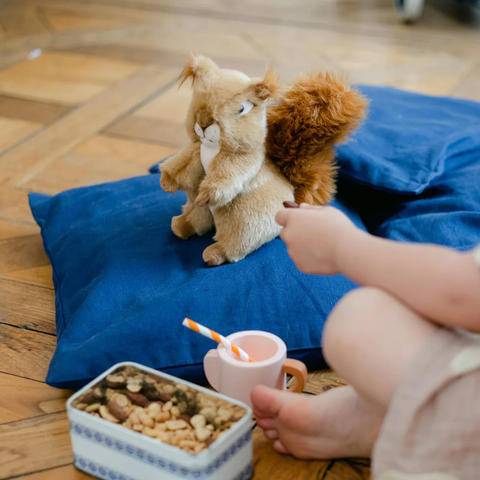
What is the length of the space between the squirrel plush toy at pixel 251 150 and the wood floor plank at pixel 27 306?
24 cm

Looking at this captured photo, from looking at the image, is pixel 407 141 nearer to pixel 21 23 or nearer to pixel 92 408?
pixel 92 408

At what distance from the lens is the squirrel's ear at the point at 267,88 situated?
0.69m

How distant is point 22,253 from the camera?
3.28 ft

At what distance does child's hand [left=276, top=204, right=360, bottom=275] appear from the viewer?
528mm

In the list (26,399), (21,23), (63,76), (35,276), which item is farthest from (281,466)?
(21,23)

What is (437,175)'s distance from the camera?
0.92 metres

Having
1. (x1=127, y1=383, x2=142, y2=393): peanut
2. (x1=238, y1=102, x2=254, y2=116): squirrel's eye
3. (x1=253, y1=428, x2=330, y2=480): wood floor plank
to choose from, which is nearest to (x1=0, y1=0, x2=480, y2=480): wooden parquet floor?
(x1=253, y1=428, x2=330, y2=480): wood floor plank

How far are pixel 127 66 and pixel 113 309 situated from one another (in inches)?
49.6

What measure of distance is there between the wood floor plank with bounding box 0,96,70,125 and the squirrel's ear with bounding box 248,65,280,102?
0.93m

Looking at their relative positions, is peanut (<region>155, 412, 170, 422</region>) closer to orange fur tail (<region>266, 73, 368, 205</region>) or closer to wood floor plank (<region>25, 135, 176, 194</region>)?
orange fur tail (<region>266, 73, 368, 205</region>)

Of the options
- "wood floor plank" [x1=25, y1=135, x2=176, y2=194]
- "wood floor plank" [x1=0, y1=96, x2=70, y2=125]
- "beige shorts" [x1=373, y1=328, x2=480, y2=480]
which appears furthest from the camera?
"wood floor plank" [x1=0, y1=96, x2=70, y2=125]

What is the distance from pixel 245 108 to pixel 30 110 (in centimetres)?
101

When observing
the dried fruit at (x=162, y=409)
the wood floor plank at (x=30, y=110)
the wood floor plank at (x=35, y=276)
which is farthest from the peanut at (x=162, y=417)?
the wood floor plank at (x=30, y=110)

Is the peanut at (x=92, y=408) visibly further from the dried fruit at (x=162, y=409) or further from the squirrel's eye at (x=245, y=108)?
the squirrel's eye at (x=245, y=108)
